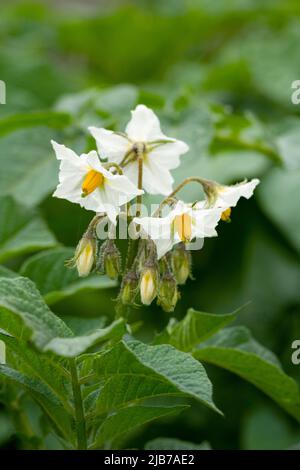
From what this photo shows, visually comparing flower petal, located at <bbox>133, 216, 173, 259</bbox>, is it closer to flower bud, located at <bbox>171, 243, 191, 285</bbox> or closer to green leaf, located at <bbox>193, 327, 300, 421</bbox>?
flower bud, located at <bbox>171, 243, 191, 285</bbox>

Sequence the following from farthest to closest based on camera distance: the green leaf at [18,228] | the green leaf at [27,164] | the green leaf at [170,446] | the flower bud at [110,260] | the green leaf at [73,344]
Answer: the green leaf at [27,164] → the green leaf at [18,228] → the green leaf at [170,446] → the flower bud at [110,260] → the green leaf at [73,344]

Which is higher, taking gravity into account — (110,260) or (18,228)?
(18,228)

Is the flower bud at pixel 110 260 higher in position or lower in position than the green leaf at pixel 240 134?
lower

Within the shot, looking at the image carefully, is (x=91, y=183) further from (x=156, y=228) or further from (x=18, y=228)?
(x=18, y=228)

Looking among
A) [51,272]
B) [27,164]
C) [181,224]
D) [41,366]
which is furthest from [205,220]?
[27,164]

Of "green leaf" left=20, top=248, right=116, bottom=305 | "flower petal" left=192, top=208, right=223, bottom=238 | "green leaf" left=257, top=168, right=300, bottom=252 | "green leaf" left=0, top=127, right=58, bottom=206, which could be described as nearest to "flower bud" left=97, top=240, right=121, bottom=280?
"flower petal" left=192, top=208, right=223, bottom=238

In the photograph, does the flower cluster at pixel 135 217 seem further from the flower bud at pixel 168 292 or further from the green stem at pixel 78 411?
the green stem at pixel 78 411

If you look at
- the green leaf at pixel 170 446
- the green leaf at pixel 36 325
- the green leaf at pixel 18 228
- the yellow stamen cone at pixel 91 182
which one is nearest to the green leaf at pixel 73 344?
the green leaf at pixel 36 325
